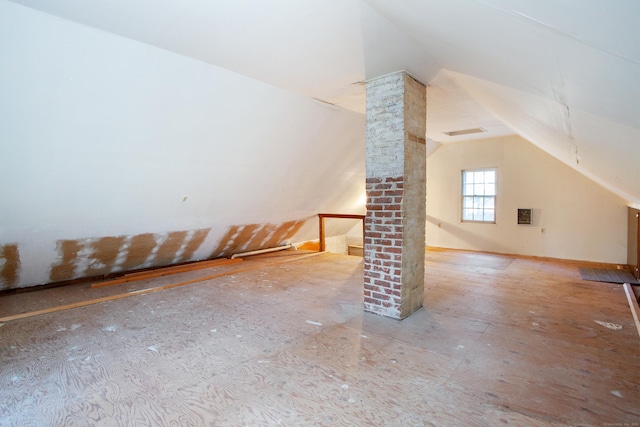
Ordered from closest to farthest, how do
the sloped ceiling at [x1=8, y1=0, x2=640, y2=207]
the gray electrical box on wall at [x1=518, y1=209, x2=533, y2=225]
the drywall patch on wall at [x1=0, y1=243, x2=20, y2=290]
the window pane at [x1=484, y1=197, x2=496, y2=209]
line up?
the sloped ceiling at [x1=8, y1=0, x2=640, y2=207] → the drywall patch on wall at [x1=0, y1=243, x2=20, y2=290] → the gray electrical box on wall at [x1=518, y1=209, x2=533, y2=225] → the window pane at [x1=484, y1=197, x2=496, y2=209]

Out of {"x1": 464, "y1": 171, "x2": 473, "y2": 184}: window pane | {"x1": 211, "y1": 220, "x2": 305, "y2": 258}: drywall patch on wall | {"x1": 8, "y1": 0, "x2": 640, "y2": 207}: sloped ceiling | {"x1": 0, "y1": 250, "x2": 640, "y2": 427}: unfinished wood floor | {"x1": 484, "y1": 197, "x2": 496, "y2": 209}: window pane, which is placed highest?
{"x1": 8, "y1": 0, "x2": 640, "y2": 207}: sloped ceiling

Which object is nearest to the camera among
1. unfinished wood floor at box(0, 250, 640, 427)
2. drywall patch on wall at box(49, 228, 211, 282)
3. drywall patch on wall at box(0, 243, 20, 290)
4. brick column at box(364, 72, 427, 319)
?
unfinished wood floor at box(0, 250, 640, 427)

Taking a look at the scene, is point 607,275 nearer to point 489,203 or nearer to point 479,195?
point 489,203

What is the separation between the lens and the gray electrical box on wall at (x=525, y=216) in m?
6.55

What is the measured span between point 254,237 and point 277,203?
1.16 m

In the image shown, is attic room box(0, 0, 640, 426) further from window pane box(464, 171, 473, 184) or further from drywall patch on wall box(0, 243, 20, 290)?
window pane box(464, 171, 473, 184)

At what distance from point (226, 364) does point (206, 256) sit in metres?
4.08

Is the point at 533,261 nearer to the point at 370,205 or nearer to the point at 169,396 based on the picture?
the point at 370,205

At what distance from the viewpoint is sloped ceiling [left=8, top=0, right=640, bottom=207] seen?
3.87ft

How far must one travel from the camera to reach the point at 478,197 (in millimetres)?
7254

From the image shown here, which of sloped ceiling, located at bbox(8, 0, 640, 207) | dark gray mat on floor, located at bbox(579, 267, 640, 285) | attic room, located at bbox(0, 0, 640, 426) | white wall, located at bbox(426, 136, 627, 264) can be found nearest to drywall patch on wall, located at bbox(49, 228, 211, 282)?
attic room, located at bbox(0, 0, 640, 426)

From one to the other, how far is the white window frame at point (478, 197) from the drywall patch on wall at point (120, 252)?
5.84 meters

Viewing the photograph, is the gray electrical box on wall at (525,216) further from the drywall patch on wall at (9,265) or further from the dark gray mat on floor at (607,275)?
the drywall patch on wall at (9,265)

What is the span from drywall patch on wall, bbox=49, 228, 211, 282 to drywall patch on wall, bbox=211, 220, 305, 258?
0.58m
